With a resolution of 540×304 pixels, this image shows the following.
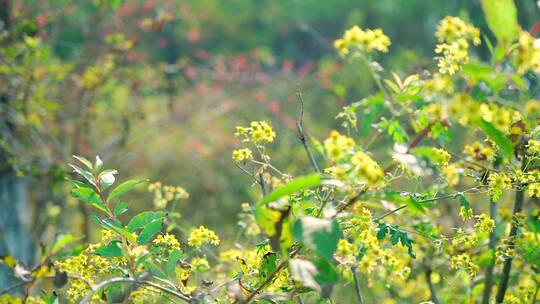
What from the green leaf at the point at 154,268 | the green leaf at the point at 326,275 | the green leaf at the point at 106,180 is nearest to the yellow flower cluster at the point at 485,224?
the green leaf at the point at 326,275

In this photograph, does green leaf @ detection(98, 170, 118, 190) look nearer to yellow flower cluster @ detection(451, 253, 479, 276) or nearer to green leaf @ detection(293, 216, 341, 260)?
green leaf @ detection(293, 216, 341, 260)

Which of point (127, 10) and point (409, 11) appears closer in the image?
point (127, 10)

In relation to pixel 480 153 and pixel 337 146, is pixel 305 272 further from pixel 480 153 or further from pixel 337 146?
pixel 480 153

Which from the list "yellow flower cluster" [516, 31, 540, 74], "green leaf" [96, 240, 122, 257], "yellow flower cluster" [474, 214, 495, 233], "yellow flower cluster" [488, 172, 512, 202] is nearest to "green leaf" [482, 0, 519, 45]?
"yellow flower cluster" [516, 31, 540, 74]

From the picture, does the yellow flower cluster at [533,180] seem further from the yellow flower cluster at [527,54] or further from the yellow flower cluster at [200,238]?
the yellow flower cluster at [200,238]

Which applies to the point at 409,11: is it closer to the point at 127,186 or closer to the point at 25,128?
the point at 25,128

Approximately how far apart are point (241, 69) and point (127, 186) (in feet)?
19.7

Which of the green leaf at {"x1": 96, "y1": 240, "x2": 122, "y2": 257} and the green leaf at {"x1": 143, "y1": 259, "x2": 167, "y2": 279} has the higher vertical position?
the green leaf at {"x1": 96, "y1": 240, "x2": 122, "y2": 257}

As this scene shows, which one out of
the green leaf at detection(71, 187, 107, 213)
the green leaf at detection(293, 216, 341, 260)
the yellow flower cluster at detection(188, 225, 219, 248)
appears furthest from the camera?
the yellow flower cluster at detection(188, 225, 219, 248)

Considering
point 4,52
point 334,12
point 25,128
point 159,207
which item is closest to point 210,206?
point 25,128

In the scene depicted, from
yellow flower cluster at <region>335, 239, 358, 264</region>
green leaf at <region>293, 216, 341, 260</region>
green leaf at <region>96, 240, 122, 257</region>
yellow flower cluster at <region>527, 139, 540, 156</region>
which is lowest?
green leaf at <region>96, 240, 122, 257</region>

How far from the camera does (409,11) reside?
48.4 feet

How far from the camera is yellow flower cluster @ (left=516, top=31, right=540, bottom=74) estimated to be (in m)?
1.13

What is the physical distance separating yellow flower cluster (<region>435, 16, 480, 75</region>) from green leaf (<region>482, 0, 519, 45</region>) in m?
0.29
